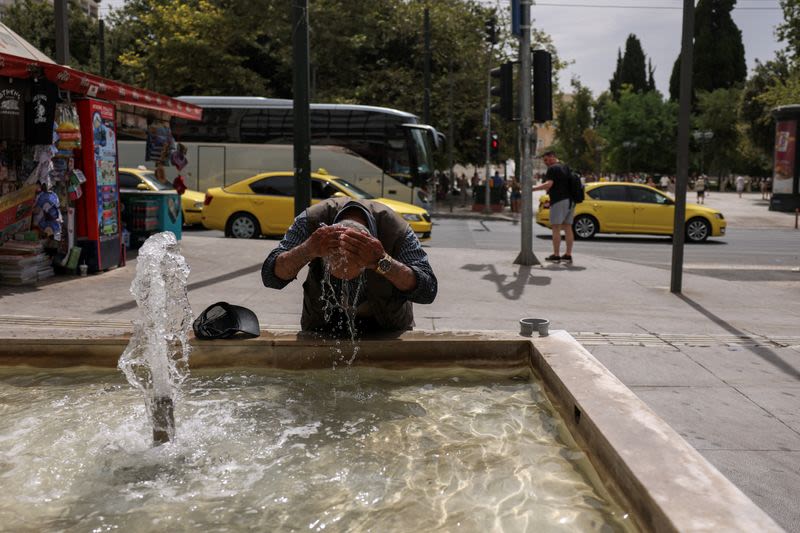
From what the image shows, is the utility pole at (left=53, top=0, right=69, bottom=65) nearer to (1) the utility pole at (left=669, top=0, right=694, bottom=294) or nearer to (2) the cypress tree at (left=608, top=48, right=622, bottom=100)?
(1) the utility pole at (left=669, top=0, right=694, bottom=294)

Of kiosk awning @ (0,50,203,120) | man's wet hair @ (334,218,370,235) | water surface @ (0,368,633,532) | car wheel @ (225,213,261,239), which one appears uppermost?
kiosk awning @ (0,50,203,120)

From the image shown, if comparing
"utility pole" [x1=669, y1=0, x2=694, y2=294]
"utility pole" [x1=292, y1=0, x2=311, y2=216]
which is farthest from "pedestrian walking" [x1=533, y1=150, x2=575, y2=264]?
"utility pole" [x1=292, y1=0, x2=311, y2=216]

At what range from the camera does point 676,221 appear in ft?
29.7

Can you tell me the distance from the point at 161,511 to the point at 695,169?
7839 cm

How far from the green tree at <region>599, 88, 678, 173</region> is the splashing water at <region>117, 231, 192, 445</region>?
68.8 m

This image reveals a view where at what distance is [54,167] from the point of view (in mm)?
9133

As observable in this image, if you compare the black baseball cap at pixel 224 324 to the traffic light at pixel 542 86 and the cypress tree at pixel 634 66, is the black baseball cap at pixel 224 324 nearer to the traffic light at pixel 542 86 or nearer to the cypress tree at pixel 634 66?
the traffic light at pixel 542 86

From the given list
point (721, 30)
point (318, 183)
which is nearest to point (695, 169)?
point (721, 30)

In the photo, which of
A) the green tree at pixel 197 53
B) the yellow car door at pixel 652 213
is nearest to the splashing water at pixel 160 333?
the yellow car door at pixel 652 213

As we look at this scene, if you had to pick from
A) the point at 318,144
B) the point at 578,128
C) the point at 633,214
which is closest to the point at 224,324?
the point at 633,214

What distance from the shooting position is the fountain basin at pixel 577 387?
2.22 metres

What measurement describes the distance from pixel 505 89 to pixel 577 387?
886 centimetres

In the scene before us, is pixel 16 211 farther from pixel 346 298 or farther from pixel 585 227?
pixel 585 227

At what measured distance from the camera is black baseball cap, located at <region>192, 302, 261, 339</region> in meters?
4.36
